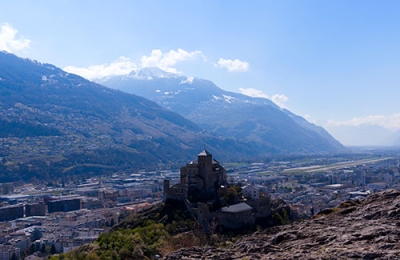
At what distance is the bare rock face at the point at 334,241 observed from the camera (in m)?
8.77

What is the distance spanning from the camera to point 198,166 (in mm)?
46938

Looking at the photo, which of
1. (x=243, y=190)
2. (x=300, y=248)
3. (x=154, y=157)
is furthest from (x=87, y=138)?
(x=300, y=248)

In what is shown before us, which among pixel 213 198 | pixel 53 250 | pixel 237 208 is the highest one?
pixel 213 198

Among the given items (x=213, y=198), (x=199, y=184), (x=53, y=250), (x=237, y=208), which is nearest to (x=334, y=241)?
(x=237, y=208)

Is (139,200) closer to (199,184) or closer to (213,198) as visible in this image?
(199,184)

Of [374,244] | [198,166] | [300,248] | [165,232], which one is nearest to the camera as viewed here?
[374,244]

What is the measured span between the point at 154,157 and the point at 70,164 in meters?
48.7

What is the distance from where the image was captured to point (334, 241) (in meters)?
9.80

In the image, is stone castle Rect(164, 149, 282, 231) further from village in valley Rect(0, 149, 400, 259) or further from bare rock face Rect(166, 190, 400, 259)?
bare rock face Rect(166, 190, 400, 259)

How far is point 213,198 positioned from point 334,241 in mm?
36567

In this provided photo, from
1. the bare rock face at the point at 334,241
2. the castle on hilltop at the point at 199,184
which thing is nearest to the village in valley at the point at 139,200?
the castle on hilltop at the point at 199,184

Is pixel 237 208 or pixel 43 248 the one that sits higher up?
pixel 237 208

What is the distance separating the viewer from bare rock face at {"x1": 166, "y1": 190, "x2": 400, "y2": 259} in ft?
28.8

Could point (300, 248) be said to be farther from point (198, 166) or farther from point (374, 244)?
point (198, 166)
